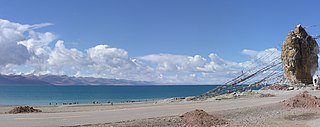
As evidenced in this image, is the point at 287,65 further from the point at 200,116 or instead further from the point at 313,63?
the point at 200,116

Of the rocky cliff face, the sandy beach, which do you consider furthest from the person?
the sandy beach

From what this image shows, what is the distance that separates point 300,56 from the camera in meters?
37.7

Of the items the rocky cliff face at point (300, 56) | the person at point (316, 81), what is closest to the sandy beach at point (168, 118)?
the person at point (316, 81)

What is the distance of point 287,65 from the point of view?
38.3m

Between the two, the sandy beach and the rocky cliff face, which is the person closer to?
the rocky cliff face

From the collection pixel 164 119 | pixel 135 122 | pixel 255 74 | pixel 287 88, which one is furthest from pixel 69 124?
pixel 255 74

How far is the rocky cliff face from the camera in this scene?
37531 millimetres

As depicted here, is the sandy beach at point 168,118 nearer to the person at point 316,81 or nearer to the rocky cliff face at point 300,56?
the person at point 316,81

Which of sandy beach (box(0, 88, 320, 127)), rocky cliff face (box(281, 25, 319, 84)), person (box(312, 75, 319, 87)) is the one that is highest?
rocky cliff face (box(281, 25, 319, 84))

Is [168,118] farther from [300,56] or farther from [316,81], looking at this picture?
[300,56]

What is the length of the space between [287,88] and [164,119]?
73.4 ft

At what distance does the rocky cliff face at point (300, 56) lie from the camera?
123 feet

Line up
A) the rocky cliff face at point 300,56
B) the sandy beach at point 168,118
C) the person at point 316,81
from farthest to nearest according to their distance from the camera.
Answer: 1. the rocky cliff face at point 300,56
2. the person at point 316,81
3. the sandy beach at point 168,118

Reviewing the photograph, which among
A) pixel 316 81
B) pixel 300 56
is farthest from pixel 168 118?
pixel 300 56
